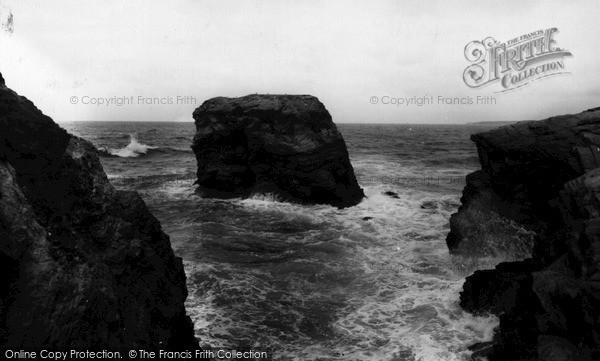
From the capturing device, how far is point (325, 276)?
41.8 ft

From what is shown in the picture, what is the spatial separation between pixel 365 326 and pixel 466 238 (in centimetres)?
653

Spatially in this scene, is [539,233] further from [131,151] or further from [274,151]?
[131,151]

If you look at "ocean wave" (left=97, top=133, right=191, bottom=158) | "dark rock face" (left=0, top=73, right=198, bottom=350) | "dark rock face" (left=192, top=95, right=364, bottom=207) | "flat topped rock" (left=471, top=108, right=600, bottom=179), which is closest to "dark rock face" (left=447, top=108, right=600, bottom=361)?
"flat topped rock" (left=471, top=108, right=600, bottom=179)

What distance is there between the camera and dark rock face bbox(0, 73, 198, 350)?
14.8ft

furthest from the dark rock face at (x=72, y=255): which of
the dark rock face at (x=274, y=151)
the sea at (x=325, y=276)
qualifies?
the dark rock face at (x=274, y=151)

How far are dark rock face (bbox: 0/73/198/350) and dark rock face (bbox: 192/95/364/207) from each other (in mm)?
15424

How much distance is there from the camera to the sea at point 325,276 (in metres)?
9.08

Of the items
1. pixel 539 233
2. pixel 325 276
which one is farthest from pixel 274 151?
pixel 539 233

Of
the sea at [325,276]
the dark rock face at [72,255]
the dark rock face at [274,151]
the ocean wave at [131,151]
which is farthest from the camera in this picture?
the ocean wave at [131,151]

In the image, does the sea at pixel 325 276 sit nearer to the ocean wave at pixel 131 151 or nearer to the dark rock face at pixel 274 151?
the dark rock face at pixel 274 151

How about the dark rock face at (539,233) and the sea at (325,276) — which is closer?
the dark rock face at (539,233)

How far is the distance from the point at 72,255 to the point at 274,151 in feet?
60.7

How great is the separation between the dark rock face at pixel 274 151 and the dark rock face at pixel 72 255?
50.6 feet

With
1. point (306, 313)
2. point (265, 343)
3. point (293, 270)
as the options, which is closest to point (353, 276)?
point (293, 270)
